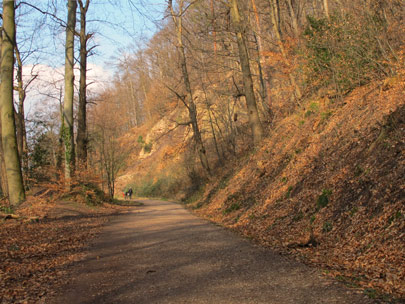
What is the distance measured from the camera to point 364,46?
1178 centimetres

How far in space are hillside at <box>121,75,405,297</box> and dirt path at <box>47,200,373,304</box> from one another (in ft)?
1.80

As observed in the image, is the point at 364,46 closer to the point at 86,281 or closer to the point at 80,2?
the point at 86,281

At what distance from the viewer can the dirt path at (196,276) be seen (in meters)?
4.61

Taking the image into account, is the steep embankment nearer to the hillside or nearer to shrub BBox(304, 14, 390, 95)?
the hillside

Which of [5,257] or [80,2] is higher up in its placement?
[80,2]

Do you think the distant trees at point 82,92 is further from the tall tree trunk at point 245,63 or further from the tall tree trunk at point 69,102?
the tall tree trunk at point 245,63

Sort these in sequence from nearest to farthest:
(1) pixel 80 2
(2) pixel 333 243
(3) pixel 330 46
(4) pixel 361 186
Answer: (2) pixel 333 243 < (4) pixel 361 186 < (3) pixel 330 46 < (1) pixel 80 2

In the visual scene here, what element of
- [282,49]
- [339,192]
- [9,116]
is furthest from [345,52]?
[9,116]

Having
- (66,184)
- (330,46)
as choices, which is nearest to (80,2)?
(66,184)

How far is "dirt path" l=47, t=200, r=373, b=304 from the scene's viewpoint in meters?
4.61

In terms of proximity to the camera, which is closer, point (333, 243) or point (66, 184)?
point (333, 243)

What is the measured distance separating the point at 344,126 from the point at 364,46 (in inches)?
105

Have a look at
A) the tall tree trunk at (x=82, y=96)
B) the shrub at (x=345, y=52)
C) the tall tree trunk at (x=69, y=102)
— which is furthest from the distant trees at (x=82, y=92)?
the shrub at (x=345, y=52)

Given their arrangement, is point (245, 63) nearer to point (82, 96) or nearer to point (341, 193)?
point (341, 193)
